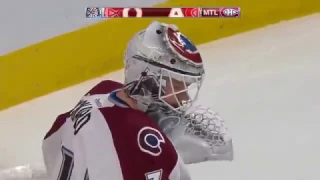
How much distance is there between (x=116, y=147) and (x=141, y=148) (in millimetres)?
43

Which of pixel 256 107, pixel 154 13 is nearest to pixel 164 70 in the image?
pixel 154 13

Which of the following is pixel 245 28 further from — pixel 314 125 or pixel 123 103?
pixel 123 103

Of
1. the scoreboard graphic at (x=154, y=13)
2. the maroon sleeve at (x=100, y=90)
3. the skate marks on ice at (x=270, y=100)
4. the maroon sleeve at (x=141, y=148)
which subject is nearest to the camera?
the maroon sleeve at (x=141, y=148)

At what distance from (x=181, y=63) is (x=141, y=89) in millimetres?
83

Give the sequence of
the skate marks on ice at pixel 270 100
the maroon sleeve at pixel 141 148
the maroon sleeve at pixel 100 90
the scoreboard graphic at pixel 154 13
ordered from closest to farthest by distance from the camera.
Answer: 1. the maroon sleeve at pixel 141 148
2. the maroon sleeve at pixel 100 90
3. the scoreboard graphic at pixel 154 13
4. the skate marks on ice at pixel 270 100

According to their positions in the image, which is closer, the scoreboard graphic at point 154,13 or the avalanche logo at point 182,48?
the avalanche logo at point 182,48

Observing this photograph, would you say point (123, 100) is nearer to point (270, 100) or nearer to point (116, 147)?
point (116, 147)

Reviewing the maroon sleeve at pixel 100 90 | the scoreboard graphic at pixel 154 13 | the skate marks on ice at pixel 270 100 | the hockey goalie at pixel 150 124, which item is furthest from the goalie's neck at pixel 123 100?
the skate marks on ice at pixel 270 100

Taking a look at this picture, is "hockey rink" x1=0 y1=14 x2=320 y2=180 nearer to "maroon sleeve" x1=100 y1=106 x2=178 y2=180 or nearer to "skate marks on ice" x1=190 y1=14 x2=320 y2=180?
"skate marks on ice" x1=190 y1=14 x2=320 y2=180

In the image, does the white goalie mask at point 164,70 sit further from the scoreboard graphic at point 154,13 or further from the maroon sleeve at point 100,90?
the scoreboard graphic at point 154,13

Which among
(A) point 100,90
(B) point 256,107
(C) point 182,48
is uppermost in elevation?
(C) point 182,48

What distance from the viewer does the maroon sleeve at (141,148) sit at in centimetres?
117

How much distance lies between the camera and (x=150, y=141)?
3.86 feet

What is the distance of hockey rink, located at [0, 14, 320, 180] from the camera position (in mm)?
1897
